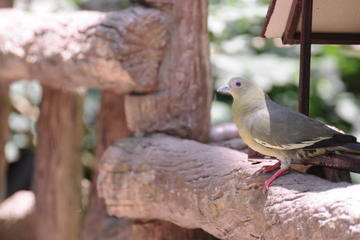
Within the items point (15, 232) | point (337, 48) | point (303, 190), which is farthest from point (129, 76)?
point (15, 232)

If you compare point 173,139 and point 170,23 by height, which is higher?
point 170,23

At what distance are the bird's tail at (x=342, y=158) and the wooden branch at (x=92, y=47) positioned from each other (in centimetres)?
126

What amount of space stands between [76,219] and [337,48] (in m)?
2.35

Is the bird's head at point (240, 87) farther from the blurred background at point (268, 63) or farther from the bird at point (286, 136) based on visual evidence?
the blurred background at point (268, 63)

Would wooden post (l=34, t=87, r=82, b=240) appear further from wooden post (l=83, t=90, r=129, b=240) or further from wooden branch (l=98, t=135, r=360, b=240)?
wooden branch (l=98, t=135, r=360, b=240)

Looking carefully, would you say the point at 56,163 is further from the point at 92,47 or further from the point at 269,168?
the point at 269,168

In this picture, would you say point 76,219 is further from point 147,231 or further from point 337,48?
point 337,48

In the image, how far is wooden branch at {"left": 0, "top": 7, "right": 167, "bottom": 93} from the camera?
2.90m

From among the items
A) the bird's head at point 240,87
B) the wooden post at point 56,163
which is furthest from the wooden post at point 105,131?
the bird's head at point 240,87

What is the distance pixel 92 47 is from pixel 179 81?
18.9 inches

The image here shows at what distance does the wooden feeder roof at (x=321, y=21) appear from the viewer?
2141 millimetres

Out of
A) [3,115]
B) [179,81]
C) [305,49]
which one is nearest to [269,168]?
[305,49]

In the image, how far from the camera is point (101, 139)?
3.69 m

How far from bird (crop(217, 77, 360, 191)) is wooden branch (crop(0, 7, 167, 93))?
1001 millimetres
